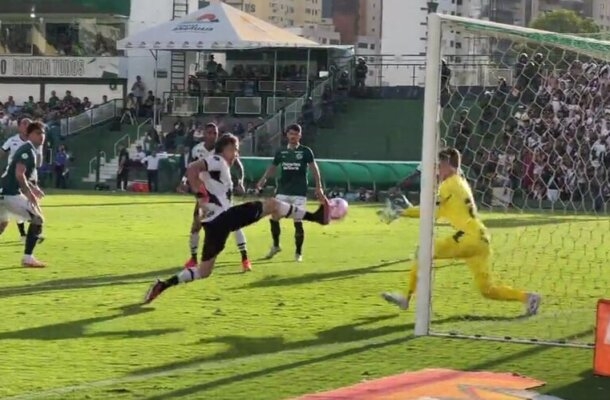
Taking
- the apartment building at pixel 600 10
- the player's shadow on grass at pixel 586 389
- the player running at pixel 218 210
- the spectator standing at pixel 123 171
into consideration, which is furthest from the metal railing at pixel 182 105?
the apartment building at pixel 600 10

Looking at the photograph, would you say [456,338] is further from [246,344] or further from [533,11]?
[533,11]

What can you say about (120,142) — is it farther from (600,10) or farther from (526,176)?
(600,10)

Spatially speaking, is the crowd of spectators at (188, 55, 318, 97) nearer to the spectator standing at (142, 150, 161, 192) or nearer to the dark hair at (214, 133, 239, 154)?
the spectator standing at (142, 150, 161, 192)

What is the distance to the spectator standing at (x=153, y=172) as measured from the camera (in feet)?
127

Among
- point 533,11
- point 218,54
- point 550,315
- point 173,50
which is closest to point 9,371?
point 550,315

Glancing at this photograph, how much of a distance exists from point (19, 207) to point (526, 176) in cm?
1009

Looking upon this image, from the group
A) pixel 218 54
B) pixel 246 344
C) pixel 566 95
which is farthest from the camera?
pixel 218 54

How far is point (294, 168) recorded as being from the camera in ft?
53.7

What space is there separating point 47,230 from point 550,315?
459 inches

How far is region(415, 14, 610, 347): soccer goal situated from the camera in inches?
408

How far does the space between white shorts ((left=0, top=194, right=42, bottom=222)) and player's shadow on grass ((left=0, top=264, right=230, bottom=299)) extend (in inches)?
56.0

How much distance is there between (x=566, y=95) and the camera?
18094 mm

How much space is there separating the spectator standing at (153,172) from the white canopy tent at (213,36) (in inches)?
236

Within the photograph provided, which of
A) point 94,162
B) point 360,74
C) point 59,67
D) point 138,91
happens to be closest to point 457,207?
point 94,162
